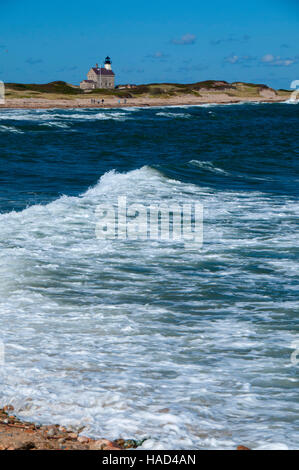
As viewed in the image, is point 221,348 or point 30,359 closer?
point 30,359

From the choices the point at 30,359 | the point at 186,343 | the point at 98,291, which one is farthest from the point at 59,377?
the point at 98,291

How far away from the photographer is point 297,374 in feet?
18.7

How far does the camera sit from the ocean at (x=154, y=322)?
15.8ft

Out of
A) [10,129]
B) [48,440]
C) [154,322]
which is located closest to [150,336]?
[154,322]

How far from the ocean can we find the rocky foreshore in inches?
4.9


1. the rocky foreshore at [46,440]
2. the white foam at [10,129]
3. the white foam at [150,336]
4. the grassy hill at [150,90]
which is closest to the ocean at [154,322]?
the white foam at [150,336]

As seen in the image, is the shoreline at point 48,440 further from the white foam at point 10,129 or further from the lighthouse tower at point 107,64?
the lighthouse tower at point 107,64

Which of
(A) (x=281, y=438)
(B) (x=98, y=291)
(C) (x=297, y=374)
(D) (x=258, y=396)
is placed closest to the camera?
(A) (x=281, y=438)

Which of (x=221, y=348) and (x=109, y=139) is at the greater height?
(x=109, y=139)

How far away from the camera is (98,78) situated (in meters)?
153

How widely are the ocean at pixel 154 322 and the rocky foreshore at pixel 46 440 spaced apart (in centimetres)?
12

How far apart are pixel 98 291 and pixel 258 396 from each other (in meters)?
3.68

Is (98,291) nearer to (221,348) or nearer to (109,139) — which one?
(221,348)
